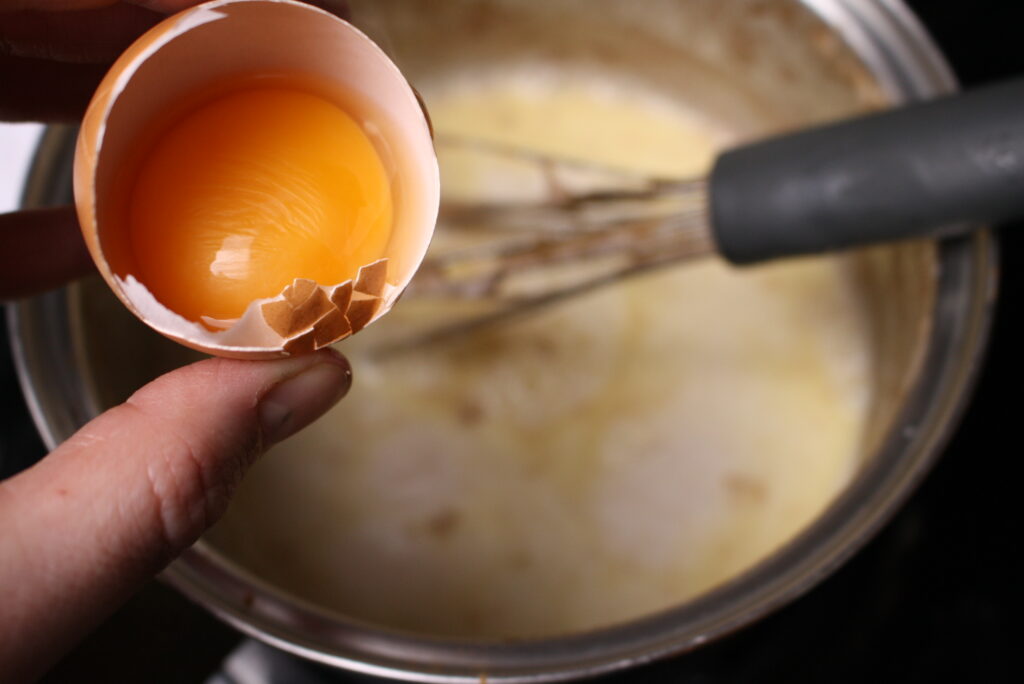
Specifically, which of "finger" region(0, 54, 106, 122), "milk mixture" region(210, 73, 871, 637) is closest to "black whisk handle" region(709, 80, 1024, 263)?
"milk mixture" region(210, 73, 871, 637)

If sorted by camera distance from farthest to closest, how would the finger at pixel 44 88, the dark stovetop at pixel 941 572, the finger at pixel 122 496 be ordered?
the dark stovetop at pixel 941 572 < the finger at pixel 44 88 < the finger at pixel 122 496

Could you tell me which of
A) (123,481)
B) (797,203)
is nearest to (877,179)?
(797,203)

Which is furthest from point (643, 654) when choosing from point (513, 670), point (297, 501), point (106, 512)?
point (297, 501)

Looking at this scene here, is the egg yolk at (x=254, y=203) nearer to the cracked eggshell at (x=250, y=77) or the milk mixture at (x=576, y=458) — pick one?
the cracked eggshell at (x=250, y=77)

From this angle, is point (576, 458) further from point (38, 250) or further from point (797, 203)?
point (38, 250)

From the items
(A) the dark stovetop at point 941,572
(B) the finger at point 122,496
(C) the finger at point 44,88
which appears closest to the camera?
(B) the finger at point 122,496

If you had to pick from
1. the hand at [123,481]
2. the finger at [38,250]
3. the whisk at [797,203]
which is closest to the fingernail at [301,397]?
the hand at [123,481]
